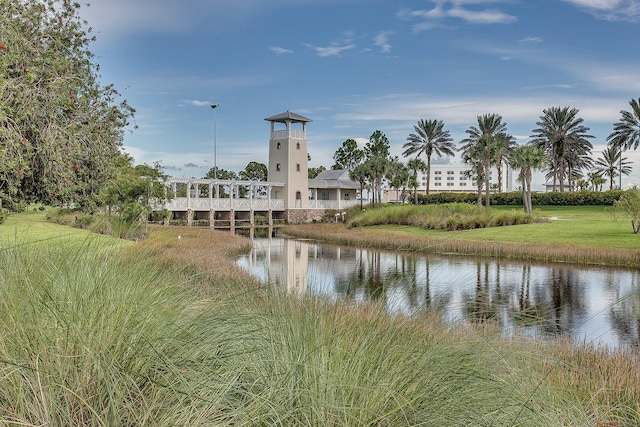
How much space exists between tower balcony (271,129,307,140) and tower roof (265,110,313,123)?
1092mm

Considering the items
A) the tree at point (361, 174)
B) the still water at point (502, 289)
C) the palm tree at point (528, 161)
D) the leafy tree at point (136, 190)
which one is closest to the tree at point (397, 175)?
the tree at point (361, 174)

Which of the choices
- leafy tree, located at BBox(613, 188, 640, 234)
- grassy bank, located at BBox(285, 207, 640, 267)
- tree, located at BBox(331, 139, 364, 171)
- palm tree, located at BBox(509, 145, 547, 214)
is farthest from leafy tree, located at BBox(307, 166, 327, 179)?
leafy tree, located at BBox(613, 188, 640, 234)

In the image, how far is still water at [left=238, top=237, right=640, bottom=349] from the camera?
5812mm

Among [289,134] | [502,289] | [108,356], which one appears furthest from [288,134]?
[108,356]

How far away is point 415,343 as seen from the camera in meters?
3.88

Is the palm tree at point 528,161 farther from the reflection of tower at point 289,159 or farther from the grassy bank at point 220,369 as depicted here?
the grassy bank at point 220,369

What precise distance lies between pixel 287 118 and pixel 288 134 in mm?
1561

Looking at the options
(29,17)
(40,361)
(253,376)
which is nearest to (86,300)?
(40,361)

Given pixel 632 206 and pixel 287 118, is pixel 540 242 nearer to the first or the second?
pixel 632 206

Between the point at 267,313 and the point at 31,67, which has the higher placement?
the point at 31,67

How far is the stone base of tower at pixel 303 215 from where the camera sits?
5506 centimetres

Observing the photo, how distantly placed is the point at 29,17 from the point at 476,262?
645 inches

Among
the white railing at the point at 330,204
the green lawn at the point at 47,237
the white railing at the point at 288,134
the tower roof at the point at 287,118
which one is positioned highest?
the tower roof at the point at 287,118

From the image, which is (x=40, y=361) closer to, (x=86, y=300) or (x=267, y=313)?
(x=86, y=300)
